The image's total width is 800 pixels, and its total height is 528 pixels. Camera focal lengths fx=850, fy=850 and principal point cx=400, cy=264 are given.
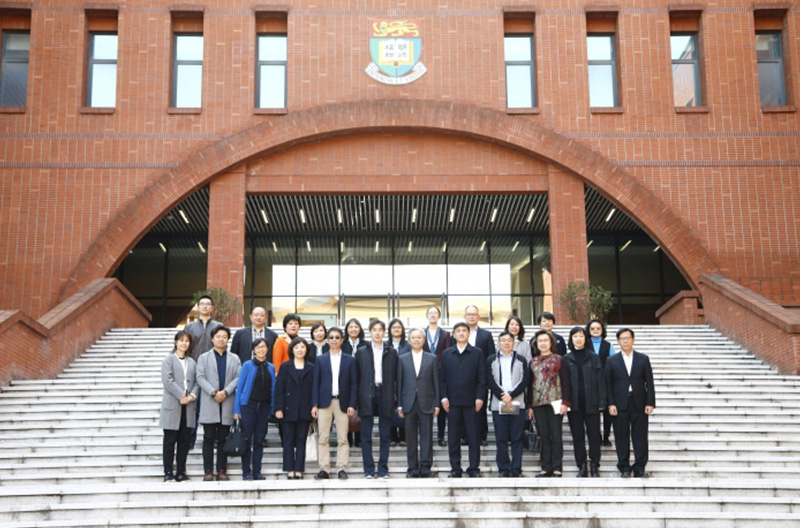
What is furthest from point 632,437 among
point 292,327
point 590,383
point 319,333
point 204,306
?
point 204,306

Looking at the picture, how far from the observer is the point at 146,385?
12.2 metres

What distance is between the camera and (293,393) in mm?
9016

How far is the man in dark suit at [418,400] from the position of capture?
8992mm

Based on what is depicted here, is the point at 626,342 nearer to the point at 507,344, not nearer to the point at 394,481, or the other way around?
the point at 507,344

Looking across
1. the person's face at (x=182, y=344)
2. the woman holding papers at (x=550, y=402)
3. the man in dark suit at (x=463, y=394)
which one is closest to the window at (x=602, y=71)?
the woman holding papers at (x=550, y=402)

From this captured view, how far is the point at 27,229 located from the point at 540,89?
1169 centimetres

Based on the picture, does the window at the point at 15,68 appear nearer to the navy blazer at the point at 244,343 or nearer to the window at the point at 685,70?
the navy blazer at the point at 244,343

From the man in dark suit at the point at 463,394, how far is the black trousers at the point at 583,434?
101cm

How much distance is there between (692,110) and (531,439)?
1196 cm

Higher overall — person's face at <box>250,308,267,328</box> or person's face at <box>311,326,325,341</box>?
person's face at <box>250,308,267,328</box>

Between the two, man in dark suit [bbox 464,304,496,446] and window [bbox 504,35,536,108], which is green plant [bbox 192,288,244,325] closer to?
window [bbox 504,35,536,108]

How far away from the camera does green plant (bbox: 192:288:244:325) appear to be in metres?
17.2

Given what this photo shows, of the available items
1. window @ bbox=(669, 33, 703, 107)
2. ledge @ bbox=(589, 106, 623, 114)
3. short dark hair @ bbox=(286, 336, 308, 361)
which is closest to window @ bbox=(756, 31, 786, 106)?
window @ bbox=(669, 33, 703, 107)

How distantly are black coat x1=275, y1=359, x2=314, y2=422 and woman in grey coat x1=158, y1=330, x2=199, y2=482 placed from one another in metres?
Result: 0.91
